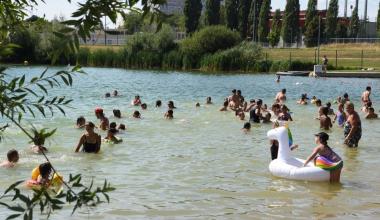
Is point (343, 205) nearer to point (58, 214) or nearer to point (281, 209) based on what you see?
point (281, 209)

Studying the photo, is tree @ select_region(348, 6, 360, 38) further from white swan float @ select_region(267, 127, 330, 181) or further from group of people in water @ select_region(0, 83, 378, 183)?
white swan float @ select_region(267, 127, 330, 181)

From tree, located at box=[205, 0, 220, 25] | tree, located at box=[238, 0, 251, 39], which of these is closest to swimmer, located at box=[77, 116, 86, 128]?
tree, located at box=[205, 0, 220, 25]

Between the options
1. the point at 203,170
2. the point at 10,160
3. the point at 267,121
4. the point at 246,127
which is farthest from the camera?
the point at 267,121

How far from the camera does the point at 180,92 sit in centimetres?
3853

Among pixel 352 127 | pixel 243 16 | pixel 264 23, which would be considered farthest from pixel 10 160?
pixel 243 16

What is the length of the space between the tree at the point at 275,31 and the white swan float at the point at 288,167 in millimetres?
75442

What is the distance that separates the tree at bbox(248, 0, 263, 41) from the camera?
304 ft

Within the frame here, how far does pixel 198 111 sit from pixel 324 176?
1529cm

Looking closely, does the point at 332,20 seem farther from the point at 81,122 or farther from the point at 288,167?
the point at 288,167

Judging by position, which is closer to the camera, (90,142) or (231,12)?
(90,142)

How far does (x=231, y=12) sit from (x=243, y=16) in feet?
7.28

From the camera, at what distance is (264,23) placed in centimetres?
9181

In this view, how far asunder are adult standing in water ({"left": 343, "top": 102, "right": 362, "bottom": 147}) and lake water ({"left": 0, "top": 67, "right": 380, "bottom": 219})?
0.31 m

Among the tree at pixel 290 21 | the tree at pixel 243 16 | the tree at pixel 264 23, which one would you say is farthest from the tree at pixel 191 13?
the tree at pixel 290 21
